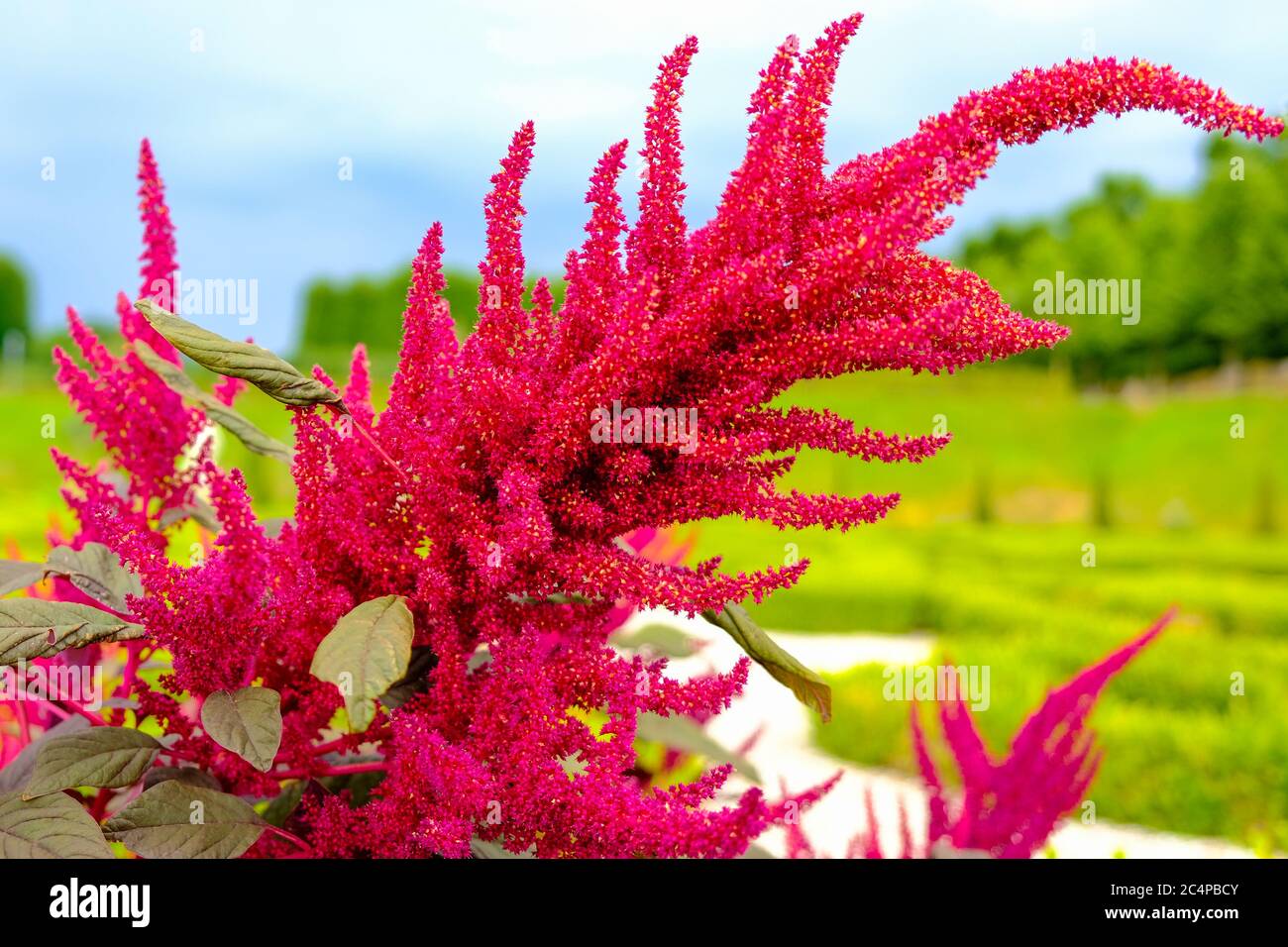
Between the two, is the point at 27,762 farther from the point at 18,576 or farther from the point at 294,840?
the point at 294,840

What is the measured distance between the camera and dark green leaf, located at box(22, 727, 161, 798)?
71cm

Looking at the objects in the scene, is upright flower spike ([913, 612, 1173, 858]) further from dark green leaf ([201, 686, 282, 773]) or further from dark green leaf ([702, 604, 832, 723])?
dark green leaf ([201, 686, 282, 773])

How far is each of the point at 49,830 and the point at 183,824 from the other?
8 cm

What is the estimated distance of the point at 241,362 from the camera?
683 mm

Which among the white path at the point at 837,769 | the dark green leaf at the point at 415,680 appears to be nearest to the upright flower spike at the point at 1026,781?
the dark green leaf at the point at 415,680

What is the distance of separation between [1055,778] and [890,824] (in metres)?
3.86

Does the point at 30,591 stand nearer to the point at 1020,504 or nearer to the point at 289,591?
the point at 289,591

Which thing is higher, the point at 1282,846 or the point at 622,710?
the point at 622,710

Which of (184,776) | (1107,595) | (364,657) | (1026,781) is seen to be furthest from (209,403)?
(1107,595)

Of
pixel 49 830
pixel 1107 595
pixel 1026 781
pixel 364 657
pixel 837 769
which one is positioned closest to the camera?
pixel 364 657

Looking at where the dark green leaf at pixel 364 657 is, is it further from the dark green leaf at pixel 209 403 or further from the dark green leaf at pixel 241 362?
the dark green leaf at pixel 209 403

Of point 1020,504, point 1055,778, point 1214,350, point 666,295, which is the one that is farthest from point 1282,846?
point 1214,350

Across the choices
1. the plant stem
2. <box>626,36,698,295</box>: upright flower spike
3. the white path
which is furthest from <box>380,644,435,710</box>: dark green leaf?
the white path

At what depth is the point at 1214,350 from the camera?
30.1 meters
